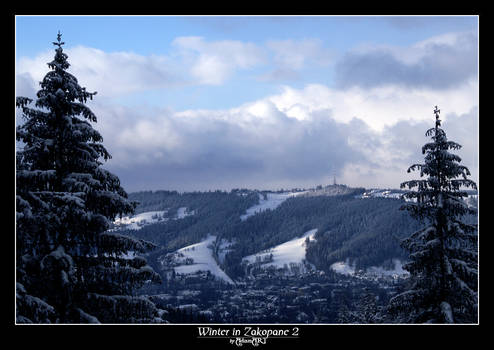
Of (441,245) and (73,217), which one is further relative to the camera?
(441,245)

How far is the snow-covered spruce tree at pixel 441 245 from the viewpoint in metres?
20.4

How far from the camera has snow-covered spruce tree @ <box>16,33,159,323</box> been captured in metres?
17.2

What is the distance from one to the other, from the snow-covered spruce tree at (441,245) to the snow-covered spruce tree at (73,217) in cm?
955

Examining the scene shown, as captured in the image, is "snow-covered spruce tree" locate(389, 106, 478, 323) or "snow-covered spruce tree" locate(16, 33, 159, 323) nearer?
"snow-covered spruce tree" locate(16, 33, 159, 323)

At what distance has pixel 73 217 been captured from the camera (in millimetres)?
17484

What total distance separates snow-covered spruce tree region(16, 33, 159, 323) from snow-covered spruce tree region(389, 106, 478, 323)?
955 cm

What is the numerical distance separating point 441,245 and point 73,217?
12.7 meters

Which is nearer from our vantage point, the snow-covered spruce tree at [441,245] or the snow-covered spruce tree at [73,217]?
the snow-covered spruce tree at [73,217]

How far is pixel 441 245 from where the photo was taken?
812 inches

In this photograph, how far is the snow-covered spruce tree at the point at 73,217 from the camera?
17156 mm
